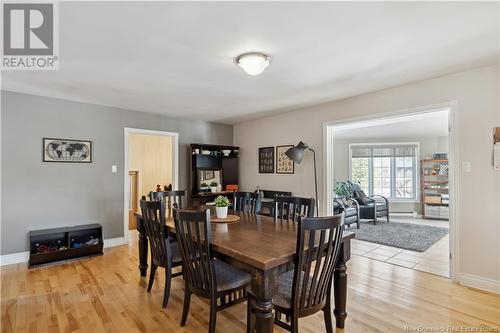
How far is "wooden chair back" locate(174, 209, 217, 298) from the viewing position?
1783mm

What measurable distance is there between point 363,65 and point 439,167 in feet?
19.1

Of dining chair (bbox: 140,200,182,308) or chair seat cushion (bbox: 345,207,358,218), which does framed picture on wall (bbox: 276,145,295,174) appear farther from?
dining chair (bbox: 140,200,182,308)

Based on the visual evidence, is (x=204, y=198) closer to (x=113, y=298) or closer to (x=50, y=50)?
(x=113, y=298)

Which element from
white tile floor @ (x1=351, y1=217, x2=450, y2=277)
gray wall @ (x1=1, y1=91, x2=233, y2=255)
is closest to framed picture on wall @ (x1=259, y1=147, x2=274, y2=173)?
white tile floor @ (x1=351, y1=217, x2=450, y2=277)

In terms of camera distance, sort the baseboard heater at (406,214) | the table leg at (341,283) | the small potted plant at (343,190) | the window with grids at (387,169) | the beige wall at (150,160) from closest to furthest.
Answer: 1. the table leg at (341,283)
2. the beige wall at (150,160)
3. the small potted plant at (343,190)
4. the baseboard heater at (406,214)
5. the window with grids at (387,169)

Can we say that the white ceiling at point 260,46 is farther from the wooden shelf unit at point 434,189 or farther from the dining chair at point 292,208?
the wooden shelf unit at point 434,189

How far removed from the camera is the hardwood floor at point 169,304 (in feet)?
7.07

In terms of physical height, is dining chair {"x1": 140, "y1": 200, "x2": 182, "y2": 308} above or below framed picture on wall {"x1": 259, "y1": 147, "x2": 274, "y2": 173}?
below

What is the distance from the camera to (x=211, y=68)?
2.79 m

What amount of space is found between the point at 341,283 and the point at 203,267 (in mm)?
1063

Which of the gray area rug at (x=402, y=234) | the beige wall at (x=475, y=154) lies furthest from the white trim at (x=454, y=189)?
the gray area rug at (x=402, y=234)

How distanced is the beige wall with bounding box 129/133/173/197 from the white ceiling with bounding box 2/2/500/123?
240 cm

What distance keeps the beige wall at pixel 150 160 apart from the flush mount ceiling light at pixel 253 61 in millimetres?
3935

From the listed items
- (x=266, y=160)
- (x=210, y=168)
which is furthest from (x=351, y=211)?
(x=210, y=168)
